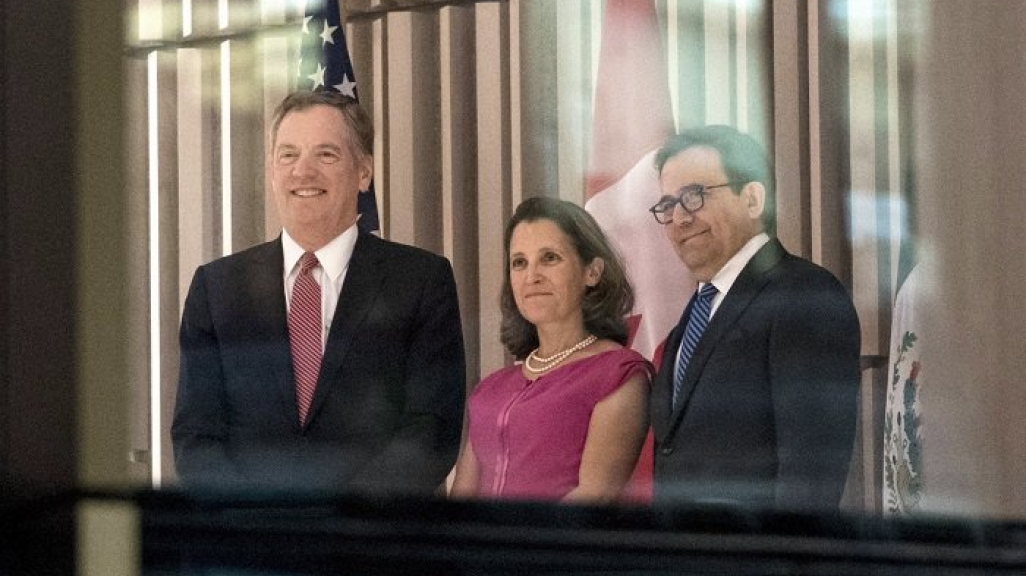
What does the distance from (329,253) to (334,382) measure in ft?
0.57

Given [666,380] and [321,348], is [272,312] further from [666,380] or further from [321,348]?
[666,380]

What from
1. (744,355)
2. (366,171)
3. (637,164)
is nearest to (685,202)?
(637,164)

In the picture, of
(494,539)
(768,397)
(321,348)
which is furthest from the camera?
(321,348)

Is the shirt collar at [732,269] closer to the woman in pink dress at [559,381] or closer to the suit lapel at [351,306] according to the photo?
the woman in pink dress at [559,381]

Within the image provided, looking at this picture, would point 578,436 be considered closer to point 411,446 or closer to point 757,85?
point 411,446

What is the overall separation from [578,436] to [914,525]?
1.32 ft

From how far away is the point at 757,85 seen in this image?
54.0 inches

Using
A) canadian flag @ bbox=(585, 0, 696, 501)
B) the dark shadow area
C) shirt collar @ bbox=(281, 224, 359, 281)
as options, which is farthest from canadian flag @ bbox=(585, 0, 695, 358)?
shirt collar @ bbox=(281, 224, 359, 281)

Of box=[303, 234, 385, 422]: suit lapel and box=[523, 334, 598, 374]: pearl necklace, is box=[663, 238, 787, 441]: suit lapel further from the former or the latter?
box=[303, 234, 385, 422]: suit lapel

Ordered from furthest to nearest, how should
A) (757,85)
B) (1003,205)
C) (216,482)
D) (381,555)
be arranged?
(216,482)
(381,555)
(757,85)
(1003,205)

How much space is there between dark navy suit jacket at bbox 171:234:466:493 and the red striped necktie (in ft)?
0.04

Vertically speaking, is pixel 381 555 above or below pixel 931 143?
below

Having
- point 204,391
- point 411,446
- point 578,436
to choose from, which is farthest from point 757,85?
point 204,391

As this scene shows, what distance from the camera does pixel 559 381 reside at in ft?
4.98
